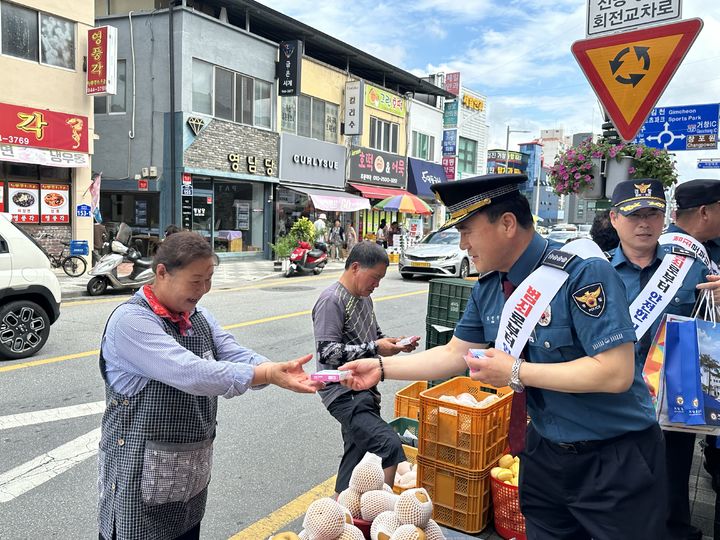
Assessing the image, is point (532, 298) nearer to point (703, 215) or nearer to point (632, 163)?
point (703, 215)

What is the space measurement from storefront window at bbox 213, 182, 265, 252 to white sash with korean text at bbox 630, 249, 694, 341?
18821mm

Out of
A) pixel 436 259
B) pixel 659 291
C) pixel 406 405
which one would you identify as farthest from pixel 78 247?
pixel 659 291

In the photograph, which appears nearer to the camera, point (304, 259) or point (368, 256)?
point (368, 256)

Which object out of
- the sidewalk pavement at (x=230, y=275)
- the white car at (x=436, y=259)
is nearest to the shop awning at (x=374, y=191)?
the sidewalk pavement at (x=230, y=275)

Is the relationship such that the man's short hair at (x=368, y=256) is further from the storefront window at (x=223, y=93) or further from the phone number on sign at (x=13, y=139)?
the storefront window at (x=223, y=93)

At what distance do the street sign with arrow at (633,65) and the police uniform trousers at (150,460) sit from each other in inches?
121

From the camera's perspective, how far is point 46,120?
14.8 meters

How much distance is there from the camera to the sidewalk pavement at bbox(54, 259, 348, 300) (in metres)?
12.6

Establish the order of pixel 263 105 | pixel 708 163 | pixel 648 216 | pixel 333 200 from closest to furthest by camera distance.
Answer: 1. pixel 648 216
2. pixel 708 163
3. pixel 263 105
4. pixel 333 200

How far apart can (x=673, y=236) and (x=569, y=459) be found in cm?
174

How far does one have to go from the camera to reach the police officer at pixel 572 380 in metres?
1.86

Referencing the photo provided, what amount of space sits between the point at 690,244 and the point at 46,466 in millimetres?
4555

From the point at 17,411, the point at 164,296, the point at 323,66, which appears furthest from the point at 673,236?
the point at 323,66

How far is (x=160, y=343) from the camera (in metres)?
2.09
